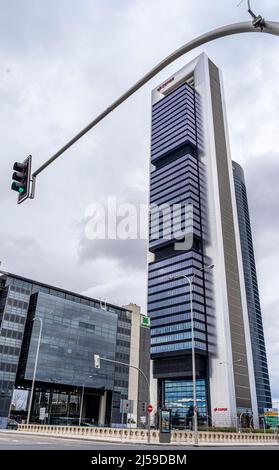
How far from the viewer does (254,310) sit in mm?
184000

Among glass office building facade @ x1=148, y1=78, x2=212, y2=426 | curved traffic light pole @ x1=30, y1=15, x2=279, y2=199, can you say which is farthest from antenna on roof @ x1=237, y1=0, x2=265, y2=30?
glass office building facade @ x1=148, y1=78, x2=212, y2=426

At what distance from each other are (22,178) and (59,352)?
84.3m

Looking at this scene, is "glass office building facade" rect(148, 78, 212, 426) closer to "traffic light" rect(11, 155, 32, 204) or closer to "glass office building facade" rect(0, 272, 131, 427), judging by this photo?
"glass office building facade" rect(0, 272, 131, 427)

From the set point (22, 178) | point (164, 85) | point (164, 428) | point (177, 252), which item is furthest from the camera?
point (164, 85)

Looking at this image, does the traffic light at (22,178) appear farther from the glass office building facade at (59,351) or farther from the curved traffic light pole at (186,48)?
the glass office building facade at (59,351)

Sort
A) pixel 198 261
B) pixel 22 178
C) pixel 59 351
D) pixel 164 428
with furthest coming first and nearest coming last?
pixel 198 261 < pixel 59 351 < pixel 164 428 < pixel 22 178

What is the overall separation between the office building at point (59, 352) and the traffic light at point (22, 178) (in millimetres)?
76133

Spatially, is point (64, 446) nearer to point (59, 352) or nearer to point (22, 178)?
point (22, 178)

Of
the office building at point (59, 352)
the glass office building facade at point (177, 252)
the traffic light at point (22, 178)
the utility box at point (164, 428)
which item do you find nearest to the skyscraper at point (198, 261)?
the glass office building facade at point (177, 252)

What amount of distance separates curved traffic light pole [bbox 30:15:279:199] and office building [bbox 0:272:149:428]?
7712 centimetres

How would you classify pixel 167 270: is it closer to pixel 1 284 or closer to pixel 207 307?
pixel 207 307

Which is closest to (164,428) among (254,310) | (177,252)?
(177,252)

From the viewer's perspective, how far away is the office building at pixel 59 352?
8288 cm

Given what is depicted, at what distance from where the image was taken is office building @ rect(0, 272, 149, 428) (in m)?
82.9
